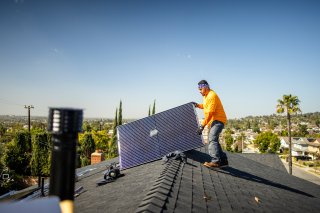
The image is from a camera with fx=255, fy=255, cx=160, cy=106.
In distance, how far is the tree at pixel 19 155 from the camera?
1273 inches

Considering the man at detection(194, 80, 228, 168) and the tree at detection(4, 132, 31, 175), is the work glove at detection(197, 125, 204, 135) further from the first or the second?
the tree at detection(4, 132, 31, 175)

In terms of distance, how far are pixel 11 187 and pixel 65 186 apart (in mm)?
33155

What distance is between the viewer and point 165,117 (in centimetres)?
763

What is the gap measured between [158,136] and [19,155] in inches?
1230

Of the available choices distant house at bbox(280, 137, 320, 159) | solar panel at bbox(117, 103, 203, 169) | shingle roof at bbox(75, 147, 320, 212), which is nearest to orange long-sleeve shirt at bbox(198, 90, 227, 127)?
solar panel at bbox(117, 103, 203, 169)

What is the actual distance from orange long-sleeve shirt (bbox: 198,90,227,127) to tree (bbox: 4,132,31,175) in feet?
105

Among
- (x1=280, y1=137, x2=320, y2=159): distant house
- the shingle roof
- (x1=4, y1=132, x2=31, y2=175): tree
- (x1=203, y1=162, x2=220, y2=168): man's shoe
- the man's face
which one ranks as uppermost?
the man's face

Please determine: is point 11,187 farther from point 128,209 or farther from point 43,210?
point 43,210

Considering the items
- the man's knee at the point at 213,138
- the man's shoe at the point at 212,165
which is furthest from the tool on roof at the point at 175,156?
the man's knee at the point at 213,138

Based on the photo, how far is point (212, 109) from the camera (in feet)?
20.8

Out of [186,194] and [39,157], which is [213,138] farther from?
[39,157]

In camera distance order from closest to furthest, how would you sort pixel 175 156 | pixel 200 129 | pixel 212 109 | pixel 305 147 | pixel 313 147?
pixel 212 109 < pixel 200 129 < pixel 175 156 < pixel 313 147 < pixel 305 147

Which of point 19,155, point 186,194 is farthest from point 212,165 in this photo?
point 19,155

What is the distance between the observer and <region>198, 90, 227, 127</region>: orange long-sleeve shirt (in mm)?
6340
